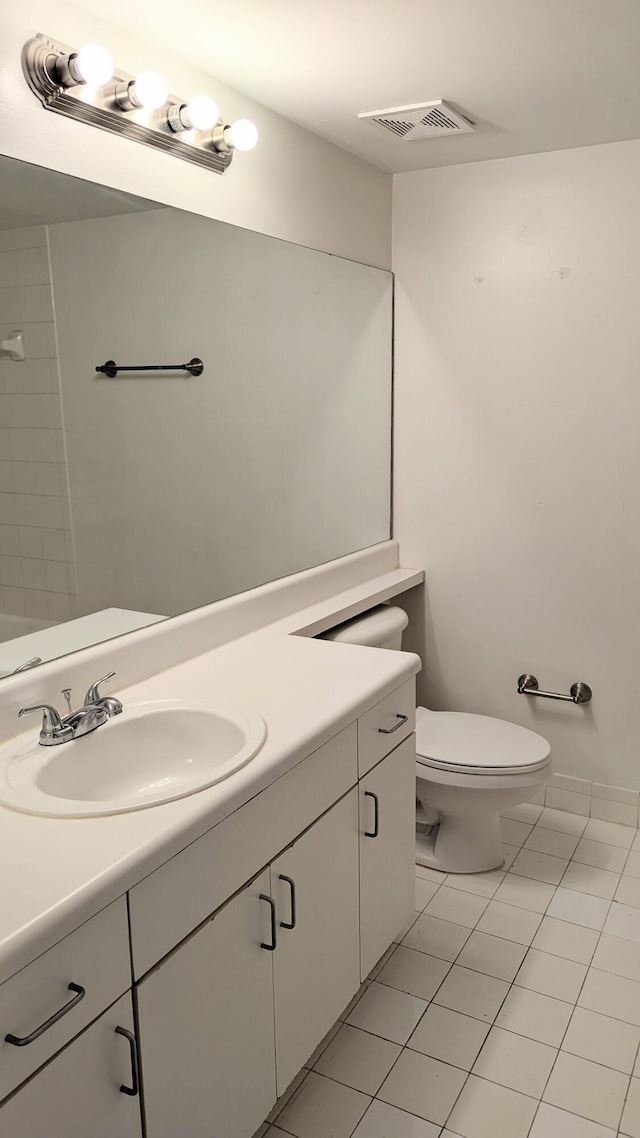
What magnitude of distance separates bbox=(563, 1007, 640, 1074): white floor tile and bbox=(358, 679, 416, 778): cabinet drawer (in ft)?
2.42

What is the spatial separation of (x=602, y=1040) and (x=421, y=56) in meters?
2.18

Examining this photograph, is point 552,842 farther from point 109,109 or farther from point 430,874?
point 109,109

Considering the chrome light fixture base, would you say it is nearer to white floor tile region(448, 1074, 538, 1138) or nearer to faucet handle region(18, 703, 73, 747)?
faucet handle region(18, 703, 73, 747)

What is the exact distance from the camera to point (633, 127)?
233 cm

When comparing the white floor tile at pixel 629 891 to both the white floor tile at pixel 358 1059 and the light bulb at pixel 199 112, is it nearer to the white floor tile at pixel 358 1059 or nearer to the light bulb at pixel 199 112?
the white floor tile at pixel 358 1059

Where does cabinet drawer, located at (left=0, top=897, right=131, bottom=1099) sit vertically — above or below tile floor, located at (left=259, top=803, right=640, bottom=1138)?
above

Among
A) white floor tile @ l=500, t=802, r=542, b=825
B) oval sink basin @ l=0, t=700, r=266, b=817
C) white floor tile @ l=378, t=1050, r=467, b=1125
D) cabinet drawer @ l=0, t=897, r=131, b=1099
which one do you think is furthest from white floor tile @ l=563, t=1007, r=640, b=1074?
cabinet drawer @ l=0, t=897, r=131, b=1099

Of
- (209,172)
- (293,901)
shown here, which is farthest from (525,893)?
(209,172)

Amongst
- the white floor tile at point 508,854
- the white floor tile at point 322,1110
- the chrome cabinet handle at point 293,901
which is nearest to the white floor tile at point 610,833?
the white floor tile at point 508,854

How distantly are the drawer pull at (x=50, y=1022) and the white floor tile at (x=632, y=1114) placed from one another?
1175 millimetres

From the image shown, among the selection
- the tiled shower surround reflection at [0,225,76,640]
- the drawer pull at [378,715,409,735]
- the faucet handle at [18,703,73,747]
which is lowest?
the drawer pull at [378,715,409,735]

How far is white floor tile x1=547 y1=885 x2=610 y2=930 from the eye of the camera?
2.28 m

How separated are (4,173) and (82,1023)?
52.7 inches

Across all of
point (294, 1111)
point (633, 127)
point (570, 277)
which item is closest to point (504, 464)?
point (570, 277)
